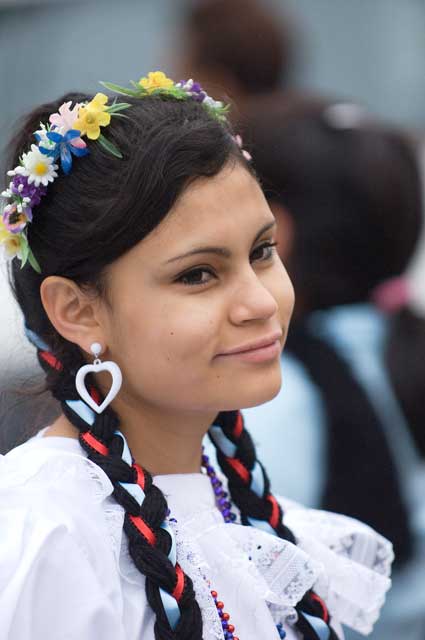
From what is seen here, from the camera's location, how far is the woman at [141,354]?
175cm

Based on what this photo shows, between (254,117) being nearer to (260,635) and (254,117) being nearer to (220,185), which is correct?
(220,185)

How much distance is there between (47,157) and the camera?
185cm

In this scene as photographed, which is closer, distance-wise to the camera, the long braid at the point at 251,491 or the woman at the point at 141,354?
the woman at the point at 141,354

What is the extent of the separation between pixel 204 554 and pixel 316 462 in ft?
2.95

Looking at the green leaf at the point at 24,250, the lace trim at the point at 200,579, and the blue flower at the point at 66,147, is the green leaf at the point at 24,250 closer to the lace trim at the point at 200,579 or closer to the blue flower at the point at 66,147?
the blue flower at the point at 66,147

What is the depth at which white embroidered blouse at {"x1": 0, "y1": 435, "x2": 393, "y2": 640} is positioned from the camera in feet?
5.46

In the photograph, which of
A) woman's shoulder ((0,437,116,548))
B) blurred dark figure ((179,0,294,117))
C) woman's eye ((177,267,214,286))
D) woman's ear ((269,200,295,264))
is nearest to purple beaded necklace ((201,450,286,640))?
woman's shoulder ((0,437,116,548))

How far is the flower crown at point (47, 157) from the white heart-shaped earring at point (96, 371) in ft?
0.59

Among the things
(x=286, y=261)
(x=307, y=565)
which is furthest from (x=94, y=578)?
(x=286, y=261)

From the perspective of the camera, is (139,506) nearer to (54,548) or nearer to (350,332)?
(54,548)

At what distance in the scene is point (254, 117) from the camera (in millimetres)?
3029

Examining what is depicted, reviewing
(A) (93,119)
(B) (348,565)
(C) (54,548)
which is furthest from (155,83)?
(B) (348,565)

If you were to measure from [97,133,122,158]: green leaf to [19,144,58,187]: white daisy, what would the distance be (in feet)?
0.28

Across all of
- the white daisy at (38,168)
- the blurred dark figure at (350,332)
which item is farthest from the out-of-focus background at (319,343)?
the white daisy at (38,168)
